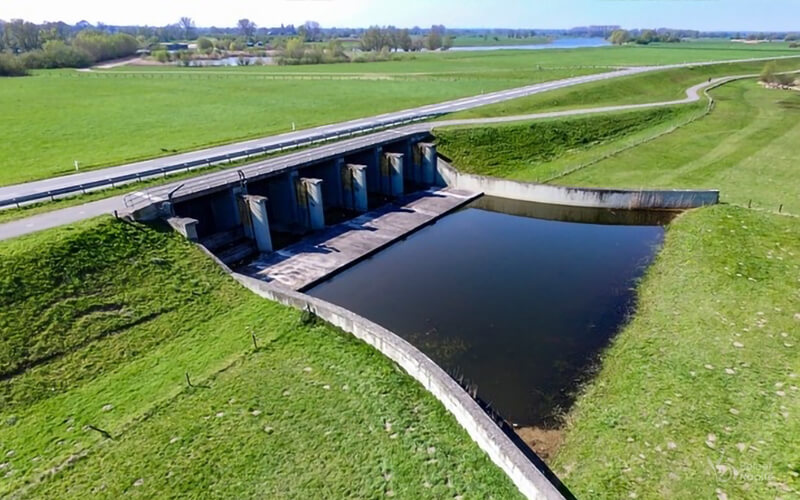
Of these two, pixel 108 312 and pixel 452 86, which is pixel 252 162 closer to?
pixel 108 312

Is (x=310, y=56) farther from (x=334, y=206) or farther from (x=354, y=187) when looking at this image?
(x=354, y=187)

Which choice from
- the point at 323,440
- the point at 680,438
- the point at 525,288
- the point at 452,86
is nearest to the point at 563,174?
the point at 525,288

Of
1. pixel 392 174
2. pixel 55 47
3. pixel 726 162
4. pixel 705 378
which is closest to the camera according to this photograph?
pixel 705 378

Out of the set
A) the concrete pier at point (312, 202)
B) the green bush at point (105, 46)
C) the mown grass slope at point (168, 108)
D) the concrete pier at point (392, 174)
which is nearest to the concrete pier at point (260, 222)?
the concrete pier at point (312, 202)

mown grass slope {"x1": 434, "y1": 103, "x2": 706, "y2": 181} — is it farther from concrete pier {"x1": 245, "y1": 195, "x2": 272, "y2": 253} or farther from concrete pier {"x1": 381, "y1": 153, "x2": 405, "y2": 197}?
concrete pier {"x1": 245, "y1": 195, "x2": 272, "y2": 253}

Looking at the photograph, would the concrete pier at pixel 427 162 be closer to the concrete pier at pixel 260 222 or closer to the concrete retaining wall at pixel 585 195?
the concrete retaining wall at pixel 585 195

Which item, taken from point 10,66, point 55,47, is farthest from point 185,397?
point 55,47
